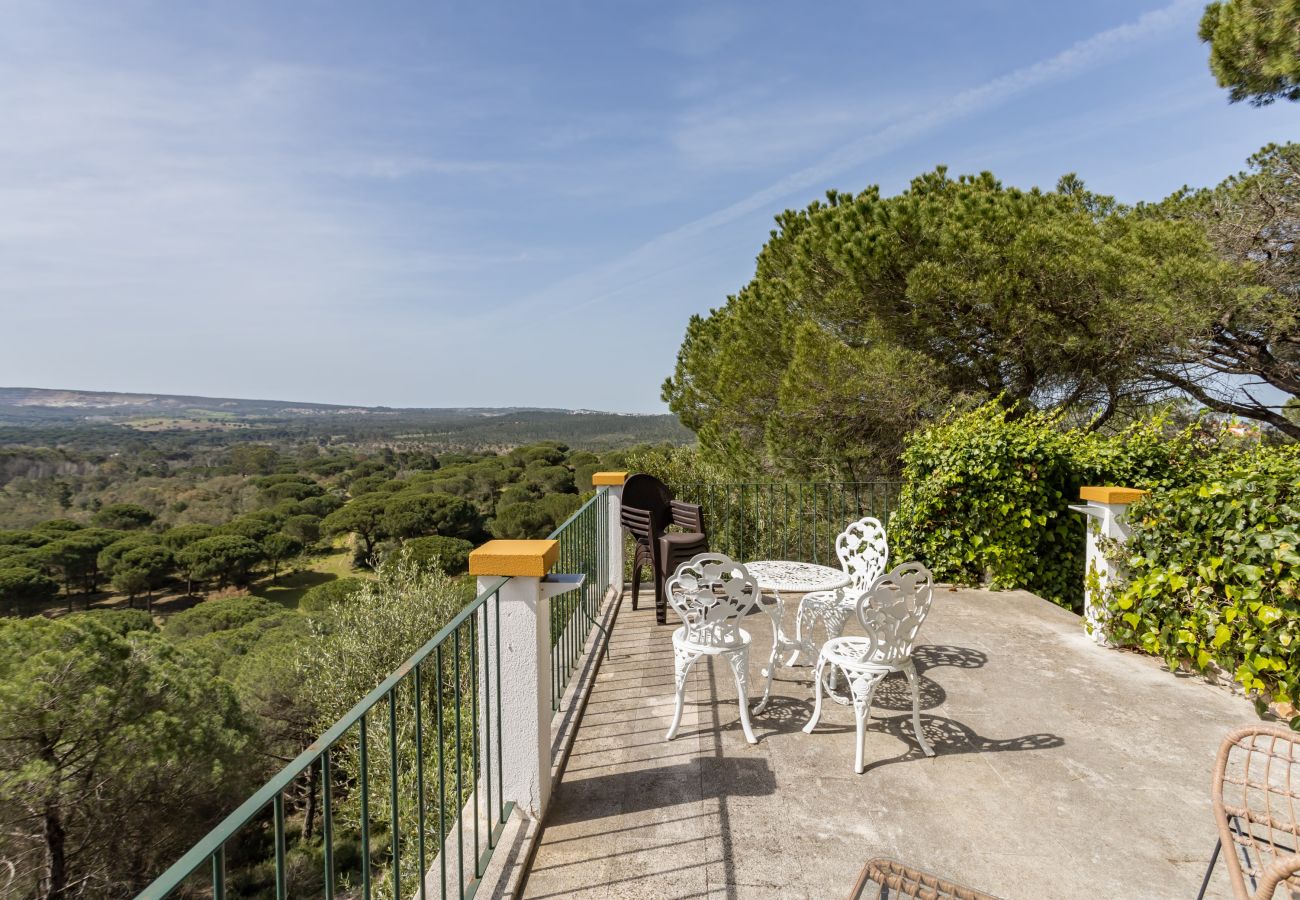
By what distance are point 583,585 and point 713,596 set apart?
179 cm

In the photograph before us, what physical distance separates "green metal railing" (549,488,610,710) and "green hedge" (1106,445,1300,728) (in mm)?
3159

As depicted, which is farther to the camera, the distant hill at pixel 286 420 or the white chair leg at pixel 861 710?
the distant hill at pixel 286 420

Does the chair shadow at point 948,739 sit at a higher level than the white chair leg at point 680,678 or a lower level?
lower

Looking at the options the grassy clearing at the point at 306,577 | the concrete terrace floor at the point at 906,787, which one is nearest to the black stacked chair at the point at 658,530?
the concrete terrace floor at the point at 906,787

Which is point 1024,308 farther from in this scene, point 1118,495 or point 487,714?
point 487,714

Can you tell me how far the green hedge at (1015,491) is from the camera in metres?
5.24

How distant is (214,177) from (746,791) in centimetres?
1757

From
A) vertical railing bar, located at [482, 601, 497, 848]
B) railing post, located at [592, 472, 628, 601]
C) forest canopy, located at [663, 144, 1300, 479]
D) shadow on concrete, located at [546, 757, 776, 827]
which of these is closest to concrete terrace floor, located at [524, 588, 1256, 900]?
shadow on concrete, located at [546, 757, 776, 827]

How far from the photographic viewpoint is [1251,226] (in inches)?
298

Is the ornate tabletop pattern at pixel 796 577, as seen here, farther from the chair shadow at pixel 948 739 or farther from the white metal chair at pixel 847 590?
the chair shadow at pixel 948 739

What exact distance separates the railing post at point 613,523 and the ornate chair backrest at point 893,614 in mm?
2834

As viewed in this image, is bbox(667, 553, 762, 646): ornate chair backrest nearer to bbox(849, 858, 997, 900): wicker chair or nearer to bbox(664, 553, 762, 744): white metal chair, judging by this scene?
bbox(664, 553, 762, 744): white metal chair

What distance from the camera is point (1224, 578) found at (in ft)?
10.9

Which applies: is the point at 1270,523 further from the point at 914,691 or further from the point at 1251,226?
the point at 1251,226
